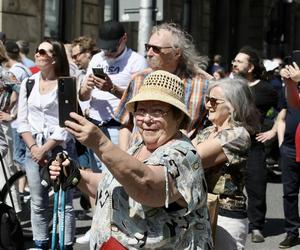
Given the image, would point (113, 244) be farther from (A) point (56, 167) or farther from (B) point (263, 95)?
(B) point (263, 95)

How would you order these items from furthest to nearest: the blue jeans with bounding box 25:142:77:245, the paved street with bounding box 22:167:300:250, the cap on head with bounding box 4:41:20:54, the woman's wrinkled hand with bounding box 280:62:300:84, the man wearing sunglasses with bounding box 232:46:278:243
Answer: the cap on head with bounding box 4:41:20:54
the man wearing sunglasses with bounding box 232:46:278:243
the paved street with bounding box 22:167:300:250
the blue jeans with bounding box 25:142:77:245
the woman's wrinkled hand with bounding box 280:62:300:84

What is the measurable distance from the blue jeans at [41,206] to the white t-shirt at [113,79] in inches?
21.0

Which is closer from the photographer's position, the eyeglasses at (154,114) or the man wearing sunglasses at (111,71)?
the eyeglasses at (154,114)

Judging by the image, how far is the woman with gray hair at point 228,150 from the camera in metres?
4.11

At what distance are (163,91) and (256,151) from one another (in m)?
4.52

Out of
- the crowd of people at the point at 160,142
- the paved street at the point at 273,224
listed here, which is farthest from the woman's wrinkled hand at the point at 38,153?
the paved street at the point at 273,224

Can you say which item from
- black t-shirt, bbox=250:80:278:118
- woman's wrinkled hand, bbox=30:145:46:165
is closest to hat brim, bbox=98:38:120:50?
woman's wrinkled hand, bbox=30:145:46:165

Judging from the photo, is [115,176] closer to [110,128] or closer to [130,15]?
[110,128]

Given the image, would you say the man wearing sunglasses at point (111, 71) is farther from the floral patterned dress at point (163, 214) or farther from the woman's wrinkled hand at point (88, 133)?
the woman's wrinkled hand at point (88, 133)

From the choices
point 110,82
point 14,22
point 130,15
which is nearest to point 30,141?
point 110,82

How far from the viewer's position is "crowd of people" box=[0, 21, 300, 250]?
3072mm

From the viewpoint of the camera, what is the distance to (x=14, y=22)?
14383 millimetres

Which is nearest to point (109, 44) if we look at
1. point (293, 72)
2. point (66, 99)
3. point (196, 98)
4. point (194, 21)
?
point (293, 72)

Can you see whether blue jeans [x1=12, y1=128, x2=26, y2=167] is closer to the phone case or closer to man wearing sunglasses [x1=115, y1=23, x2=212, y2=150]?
man wearing sunglasses [x1=115, y1=23, x2=212, y2=150]
